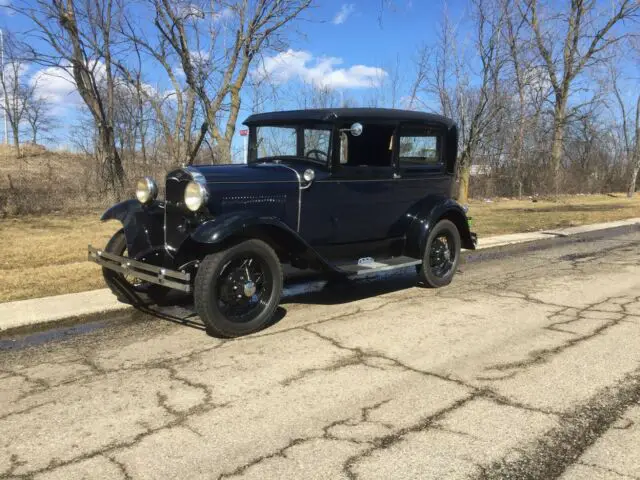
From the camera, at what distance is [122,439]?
3057 mm

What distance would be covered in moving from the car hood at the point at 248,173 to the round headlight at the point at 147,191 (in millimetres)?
563

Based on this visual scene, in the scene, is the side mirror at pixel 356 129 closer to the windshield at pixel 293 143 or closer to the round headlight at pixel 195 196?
the windshield at pixel 293 143

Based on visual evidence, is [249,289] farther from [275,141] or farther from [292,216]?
[275,141]

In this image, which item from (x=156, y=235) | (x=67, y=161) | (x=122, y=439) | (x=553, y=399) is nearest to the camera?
(x=122, y=439)

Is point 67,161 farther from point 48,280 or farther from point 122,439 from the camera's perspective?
point 122,439

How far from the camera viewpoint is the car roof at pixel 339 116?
19.5 feet

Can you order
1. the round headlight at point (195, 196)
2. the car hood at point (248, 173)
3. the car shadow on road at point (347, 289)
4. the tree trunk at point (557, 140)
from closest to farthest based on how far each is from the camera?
the round headlight at point (195, 196)
the car hood at point (248, 173)
the car shadow on road at point (347, 289)
the tree trunk at point (557, 140)

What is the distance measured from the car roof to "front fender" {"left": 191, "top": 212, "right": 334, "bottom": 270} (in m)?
1.43

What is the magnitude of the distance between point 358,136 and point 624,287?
4168 mm

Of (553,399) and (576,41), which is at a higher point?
(576,41)

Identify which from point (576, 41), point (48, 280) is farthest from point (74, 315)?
point (576, 41)

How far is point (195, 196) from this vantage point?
4883 mm

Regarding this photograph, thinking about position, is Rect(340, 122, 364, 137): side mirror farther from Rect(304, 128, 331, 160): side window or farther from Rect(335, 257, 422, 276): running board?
Rect(335, 257, 422, 276): running board

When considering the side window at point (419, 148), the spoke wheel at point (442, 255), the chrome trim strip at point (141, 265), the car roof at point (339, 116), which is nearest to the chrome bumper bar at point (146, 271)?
the chrome trim strip at point (141, 265)
